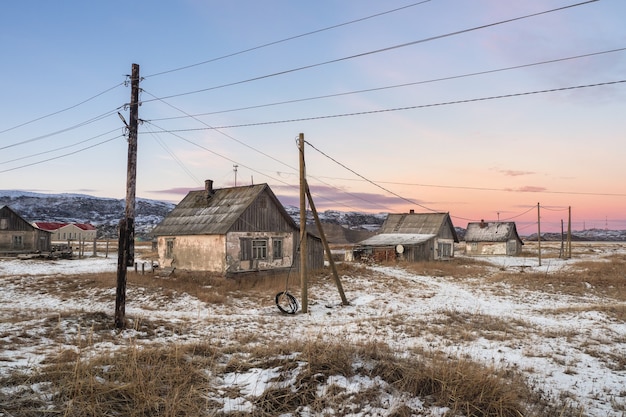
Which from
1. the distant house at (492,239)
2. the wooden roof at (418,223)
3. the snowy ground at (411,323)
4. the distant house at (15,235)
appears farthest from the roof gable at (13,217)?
the distant house at (492,239)

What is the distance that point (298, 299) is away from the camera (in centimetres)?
1780

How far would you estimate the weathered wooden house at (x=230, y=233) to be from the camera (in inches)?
882

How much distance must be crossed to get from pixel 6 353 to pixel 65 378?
2.52m

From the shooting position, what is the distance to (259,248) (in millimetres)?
23969

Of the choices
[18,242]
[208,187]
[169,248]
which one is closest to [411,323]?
[169,248]

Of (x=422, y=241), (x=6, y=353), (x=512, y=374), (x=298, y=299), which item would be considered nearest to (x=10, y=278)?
(x=298, y=299)

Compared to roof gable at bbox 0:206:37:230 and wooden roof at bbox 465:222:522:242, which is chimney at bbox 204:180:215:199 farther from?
wooden roof at bbox 465:222:522:242

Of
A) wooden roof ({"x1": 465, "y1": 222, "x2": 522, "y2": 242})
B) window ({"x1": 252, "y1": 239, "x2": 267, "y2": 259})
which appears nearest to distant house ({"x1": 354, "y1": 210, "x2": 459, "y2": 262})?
wooden roof ({"x1": 465, "y1": 222, "x2": 522, "y2": 242})

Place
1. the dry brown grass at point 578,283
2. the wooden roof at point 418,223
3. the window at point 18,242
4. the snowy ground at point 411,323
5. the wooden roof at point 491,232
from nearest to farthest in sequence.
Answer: the snowy ground at point 411,323 → the dry brown grass at point 578,283 → the window at point 18,242 → the wooden roof at point 418,223 → the wooden roof at point 491,232

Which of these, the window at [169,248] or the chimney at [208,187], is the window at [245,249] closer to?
the window at [169,248]

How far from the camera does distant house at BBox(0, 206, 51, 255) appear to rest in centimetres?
4084

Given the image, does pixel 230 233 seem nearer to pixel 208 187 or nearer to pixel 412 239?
pixel 208 187

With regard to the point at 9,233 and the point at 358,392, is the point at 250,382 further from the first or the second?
the point at 9,233

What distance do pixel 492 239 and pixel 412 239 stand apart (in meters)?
24.1
